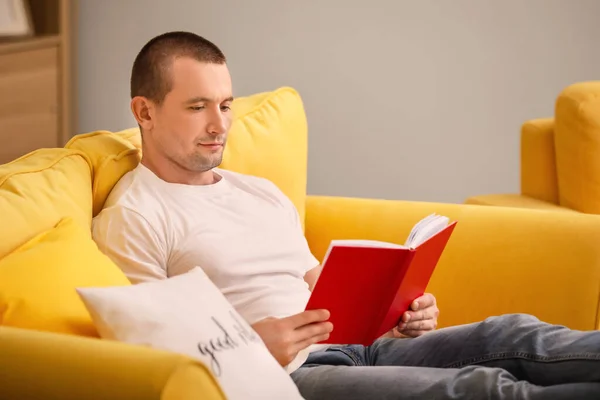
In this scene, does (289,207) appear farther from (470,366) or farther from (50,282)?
(50,282)

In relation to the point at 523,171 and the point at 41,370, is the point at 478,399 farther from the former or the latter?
the point at 523,171

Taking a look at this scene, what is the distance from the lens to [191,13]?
400 centimetres

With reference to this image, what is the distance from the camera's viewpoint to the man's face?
192 cm

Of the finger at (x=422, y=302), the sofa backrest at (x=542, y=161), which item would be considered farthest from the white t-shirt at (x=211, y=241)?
the sofa backrest at (x=542, y=161)

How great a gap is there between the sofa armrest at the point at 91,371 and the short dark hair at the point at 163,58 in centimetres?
78

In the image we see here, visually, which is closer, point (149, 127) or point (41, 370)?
point (41, 370)

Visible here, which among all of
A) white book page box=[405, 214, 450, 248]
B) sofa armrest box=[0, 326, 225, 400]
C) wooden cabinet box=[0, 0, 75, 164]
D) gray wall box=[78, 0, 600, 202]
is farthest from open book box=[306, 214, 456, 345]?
gray wall box=[78, 0, 600, 202]

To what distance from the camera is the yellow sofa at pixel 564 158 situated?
2.99 metres

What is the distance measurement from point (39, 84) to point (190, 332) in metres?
2.49

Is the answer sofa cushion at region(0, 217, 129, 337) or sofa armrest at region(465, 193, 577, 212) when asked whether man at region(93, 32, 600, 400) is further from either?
sofa armrest at region(465, 193, 577, 212)

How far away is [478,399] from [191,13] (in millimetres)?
2802

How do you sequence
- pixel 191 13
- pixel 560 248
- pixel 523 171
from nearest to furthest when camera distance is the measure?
pixel 560 248, pixel 523 171, pixel 191 13

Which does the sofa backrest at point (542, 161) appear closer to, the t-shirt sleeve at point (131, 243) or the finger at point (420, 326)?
the finger at point (420, 326)

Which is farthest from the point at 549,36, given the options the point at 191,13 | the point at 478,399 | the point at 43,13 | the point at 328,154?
the point at 478,399
